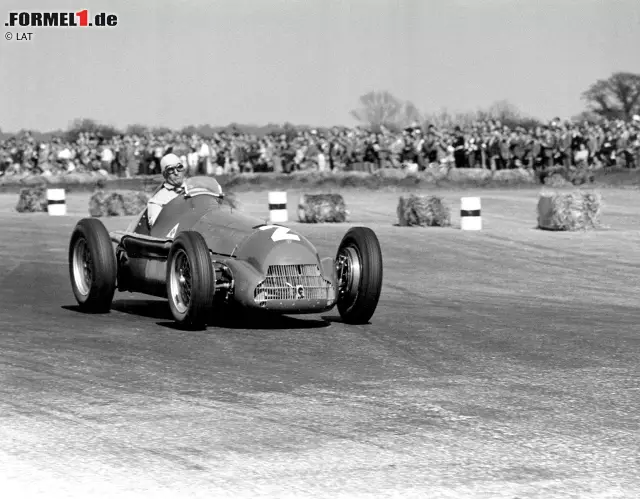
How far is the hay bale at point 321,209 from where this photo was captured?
25312mm

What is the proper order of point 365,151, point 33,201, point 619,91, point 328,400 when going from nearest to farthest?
point 328,400
point 33,201
point 365,151
point 619,91

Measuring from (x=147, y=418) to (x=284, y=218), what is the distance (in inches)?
736

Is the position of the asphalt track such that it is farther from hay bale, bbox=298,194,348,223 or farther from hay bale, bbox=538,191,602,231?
hay bale, bbox=298,194,348,223

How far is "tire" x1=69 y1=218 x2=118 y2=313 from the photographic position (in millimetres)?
10969

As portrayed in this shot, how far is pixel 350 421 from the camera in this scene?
6484 millimetres

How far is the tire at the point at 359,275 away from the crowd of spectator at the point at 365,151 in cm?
2859

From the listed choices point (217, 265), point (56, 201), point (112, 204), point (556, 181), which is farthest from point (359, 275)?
point (556, 181)

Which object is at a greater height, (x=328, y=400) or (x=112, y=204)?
(x=112, y=204)

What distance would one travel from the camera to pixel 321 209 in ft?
83.3

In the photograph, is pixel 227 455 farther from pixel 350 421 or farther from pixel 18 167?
pixel 18 167

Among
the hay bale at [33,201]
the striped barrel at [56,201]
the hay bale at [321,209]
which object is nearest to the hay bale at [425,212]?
the hay bale at [321,209]

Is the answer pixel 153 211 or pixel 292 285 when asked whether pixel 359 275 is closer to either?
pixel 292 285

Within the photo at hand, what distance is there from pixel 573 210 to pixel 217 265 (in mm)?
13566

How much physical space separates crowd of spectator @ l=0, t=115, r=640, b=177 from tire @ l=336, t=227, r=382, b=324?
2859cm
